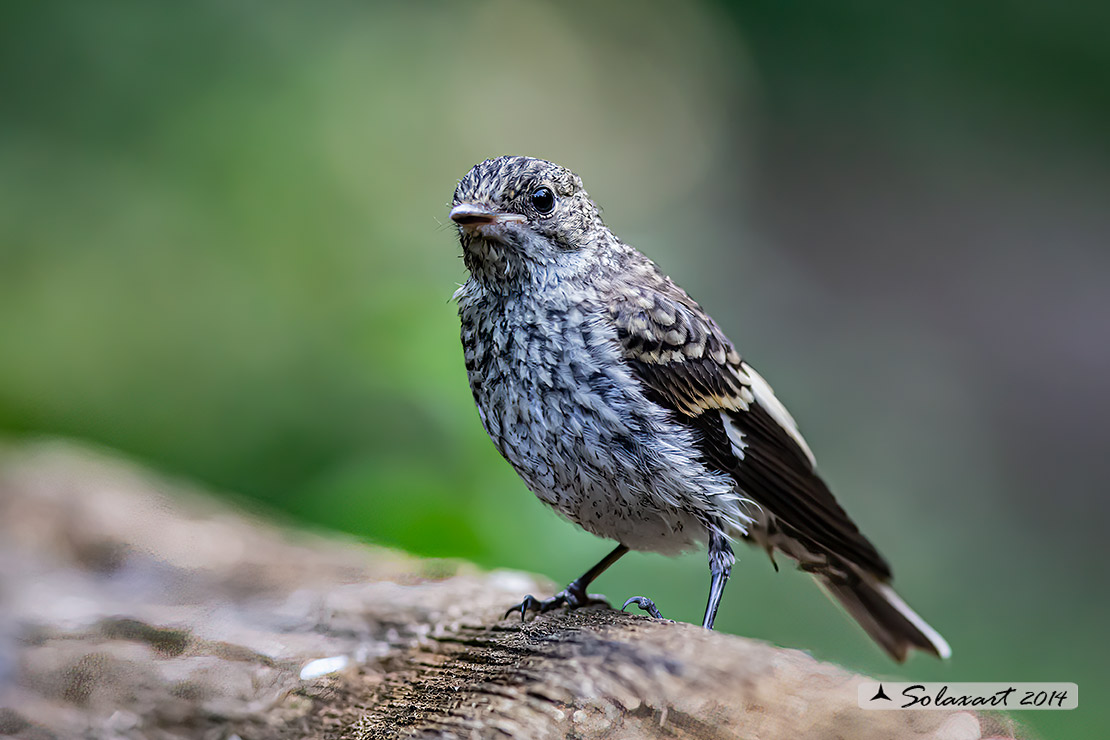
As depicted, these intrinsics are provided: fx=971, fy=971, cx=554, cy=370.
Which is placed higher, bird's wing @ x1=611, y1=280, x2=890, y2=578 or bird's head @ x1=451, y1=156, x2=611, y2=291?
bird's head @ x1=451, y1=156, x2=611, y2=291

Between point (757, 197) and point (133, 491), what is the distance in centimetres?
782

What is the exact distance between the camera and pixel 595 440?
315 cm

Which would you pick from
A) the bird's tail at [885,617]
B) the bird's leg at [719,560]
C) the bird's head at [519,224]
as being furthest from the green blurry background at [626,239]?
Result: the bird's head at [519,224]

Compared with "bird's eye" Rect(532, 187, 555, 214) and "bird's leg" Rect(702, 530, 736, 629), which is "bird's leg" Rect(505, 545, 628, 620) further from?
"bird's eye" Rect(532, 187, 555, 214)

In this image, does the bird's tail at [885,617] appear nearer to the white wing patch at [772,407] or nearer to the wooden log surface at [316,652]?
the white wing patch at [772,407]

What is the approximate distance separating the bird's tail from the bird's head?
1698 mm

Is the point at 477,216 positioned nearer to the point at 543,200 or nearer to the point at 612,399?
the point at 543,200

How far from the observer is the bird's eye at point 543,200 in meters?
3.43

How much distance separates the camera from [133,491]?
4.50 m

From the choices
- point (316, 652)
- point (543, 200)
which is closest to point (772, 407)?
point (543, 200)

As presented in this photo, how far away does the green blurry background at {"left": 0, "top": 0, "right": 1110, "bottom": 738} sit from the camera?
15.9 ft

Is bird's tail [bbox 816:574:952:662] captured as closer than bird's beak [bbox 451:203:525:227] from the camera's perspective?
No

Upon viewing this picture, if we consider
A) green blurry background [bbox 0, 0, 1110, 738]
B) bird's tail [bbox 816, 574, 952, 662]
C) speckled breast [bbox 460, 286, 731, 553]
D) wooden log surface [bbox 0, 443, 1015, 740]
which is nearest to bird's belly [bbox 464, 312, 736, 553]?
speckled breast [bbox 460, 286, 731, 553]

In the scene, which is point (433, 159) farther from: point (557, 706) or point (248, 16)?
point (557, 706)
